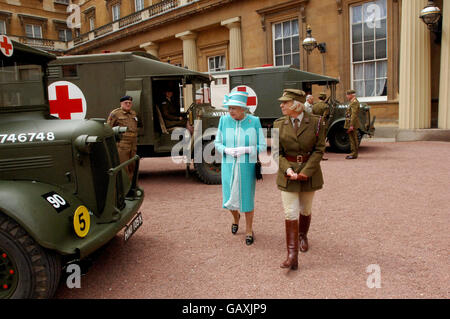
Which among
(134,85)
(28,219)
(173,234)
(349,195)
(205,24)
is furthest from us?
(205,24)

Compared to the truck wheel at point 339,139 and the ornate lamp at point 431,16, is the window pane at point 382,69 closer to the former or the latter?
the ornate lamp at point 431,16

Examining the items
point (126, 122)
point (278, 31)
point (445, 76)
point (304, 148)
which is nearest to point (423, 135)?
point (445, 76)

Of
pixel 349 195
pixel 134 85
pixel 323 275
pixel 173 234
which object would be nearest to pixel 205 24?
pixel 134 85

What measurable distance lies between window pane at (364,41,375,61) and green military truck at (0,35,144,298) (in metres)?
12.7

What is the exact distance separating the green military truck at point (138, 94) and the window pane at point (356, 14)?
9.29 m

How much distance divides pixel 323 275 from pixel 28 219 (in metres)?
2.44

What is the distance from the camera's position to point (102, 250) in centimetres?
400

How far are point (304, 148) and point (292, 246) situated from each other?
93cm

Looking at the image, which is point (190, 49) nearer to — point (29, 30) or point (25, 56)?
point (25, 56)

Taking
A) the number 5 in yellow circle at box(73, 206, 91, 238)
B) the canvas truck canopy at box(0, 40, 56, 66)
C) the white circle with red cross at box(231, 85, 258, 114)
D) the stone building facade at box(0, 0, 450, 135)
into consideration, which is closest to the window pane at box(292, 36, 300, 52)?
the stone building facade at box(0, 0, 450, 135)

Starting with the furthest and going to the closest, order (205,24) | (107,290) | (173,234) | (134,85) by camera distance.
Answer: (205,24), (134,85), (173,234), (107,290)

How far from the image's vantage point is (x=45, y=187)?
9.82 feet

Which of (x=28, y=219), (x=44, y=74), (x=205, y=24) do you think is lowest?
(x=28, y=219)

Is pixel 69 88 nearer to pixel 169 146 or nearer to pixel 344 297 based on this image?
pixel 169 146
